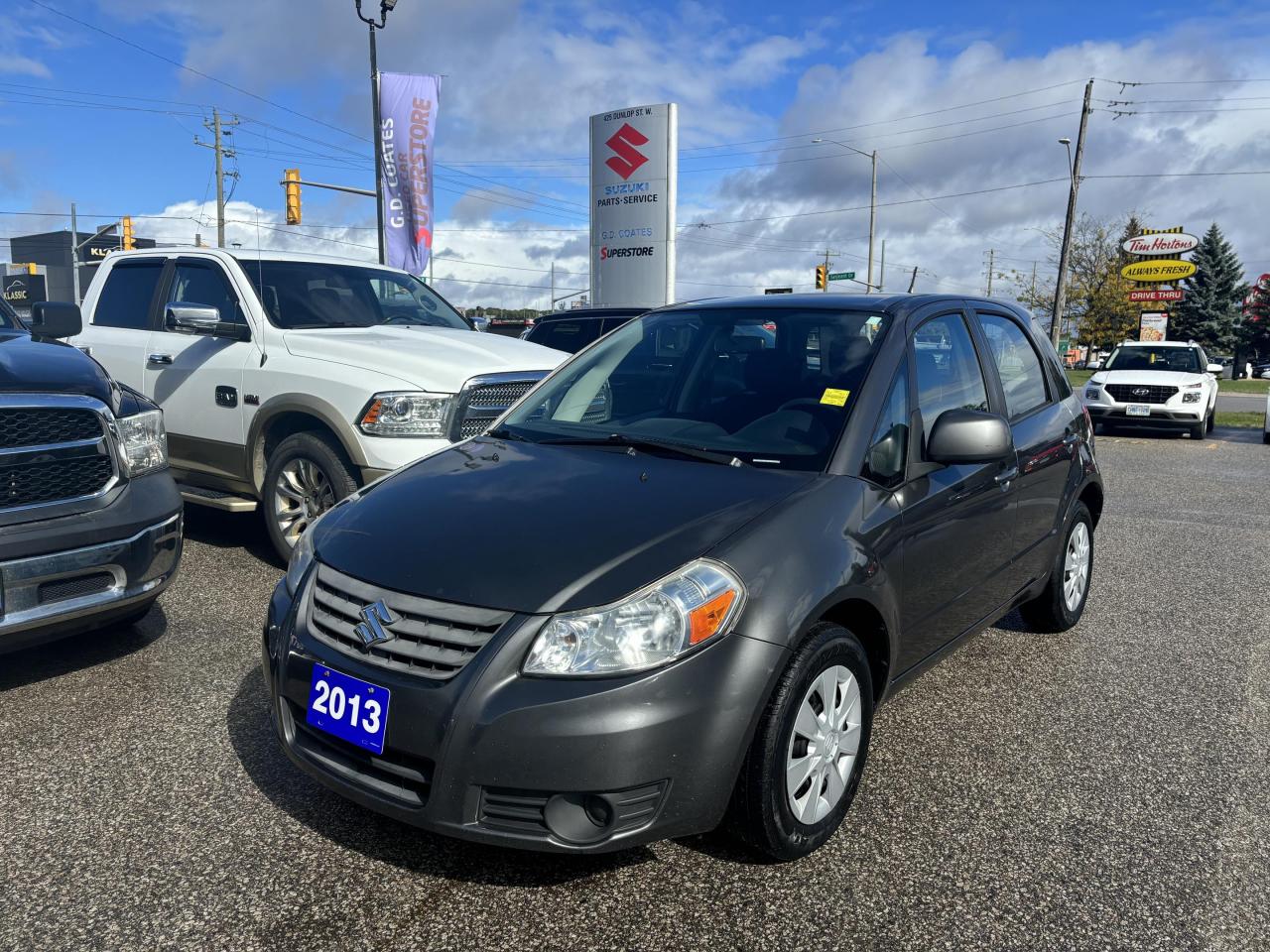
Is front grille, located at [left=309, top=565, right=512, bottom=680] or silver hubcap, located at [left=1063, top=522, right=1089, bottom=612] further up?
front grille, located at [left=309, top=565, right=512, bottom=680]

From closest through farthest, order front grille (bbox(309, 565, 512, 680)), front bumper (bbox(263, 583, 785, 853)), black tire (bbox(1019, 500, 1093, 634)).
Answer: front bumper (bbox(263, 583, 785, 853)) < front grille (bbox(309, 565, 512, 680)) < black tire (bbox(1019, 500, 1093, 634))

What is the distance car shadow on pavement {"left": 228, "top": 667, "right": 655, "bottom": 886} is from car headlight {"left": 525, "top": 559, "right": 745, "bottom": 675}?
757 mm

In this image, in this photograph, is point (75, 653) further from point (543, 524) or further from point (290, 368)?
point (543, 524)

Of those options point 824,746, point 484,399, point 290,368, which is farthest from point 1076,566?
point 290,368

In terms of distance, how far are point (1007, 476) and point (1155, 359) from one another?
616 inches

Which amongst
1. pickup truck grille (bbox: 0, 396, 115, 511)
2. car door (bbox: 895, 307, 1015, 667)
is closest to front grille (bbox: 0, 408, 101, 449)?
pickup truck grille (bbox: 0, 396, 115, 511)

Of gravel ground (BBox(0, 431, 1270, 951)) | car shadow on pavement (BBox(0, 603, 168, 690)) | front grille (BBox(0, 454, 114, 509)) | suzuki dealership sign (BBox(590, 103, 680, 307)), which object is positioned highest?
suzuki dealership sign (BBox(590, 103, 680, 307))

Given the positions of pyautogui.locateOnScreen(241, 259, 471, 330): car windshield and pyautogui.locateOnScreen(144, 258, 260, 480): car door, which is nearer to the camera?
pyautogui.locateOnScreen(144, 258, 260, 480): car door

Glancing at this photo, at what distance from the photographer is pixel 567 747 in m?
2.31

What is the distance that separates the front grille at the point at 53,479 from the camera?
3.66m

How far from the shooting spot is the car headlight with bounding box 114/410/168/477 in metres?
4.13

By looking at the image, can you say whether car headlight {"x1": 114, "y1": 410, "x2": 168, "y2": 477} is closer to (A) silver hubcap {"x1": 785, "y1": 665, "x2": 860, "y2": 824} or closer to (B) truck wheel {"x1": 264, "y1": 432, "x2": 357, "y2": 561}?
(B) truck wheel {"x1": 264, "y1": 432, "x2": 357, "y2": 561}

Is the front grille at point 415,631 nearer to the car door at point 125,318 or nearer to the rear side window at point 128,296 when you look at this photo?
the car door at point 125,318

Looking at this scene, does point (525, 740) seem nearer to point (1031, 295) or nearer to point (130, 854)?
point (130, 854)
